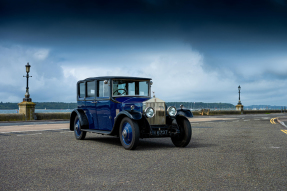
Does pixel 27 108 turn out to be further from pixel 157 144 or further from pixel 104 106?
pixel 157 144

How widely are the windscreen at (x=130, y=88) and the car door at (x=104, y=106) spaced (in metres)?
0.27

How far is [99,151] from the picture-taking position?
8469 mm

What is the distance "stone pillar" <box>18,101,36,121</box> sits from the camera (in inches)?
1101

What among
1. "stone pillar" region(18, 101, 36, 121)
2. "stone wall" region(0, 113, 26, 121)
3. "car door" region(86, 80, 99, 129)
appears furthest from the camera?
"stone pillar" region(18, 101, 36, 121)

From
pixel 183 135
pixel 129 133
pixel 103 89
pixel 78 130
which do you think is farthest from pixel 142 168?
pixel 78 130

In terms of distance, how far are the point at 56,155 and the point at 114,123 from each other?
1967mm

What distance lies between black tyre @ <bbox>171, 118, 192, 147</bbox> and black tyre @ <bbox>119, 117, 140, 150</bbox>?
4.66ft

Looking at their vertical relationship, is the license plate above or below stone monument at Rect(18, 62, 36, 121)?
below

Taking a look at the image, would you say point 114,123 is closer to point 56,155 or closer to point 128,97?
point 128,97

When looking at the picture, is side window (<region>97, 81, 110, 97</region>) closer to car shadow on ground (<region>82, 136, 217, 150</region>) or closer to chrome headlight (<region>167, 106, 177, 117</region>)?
car shadow on ground (<region>82, 136, 217, 150</region>)

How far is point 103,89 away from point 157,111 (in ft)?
6.61

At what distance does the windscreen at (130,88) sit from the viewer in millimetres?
9953

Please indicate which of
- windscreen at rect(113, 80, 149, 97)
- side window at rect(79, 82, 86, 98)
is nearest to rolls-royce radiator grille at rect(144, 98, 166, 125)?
windscreen at rect(113, 80, 149, 97)

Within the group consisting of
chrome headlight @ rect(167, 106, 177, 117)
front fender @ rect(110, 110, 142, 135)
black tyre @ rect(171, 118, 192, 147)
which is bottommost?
black tyre @ rect(171, 118, 192, 147)
